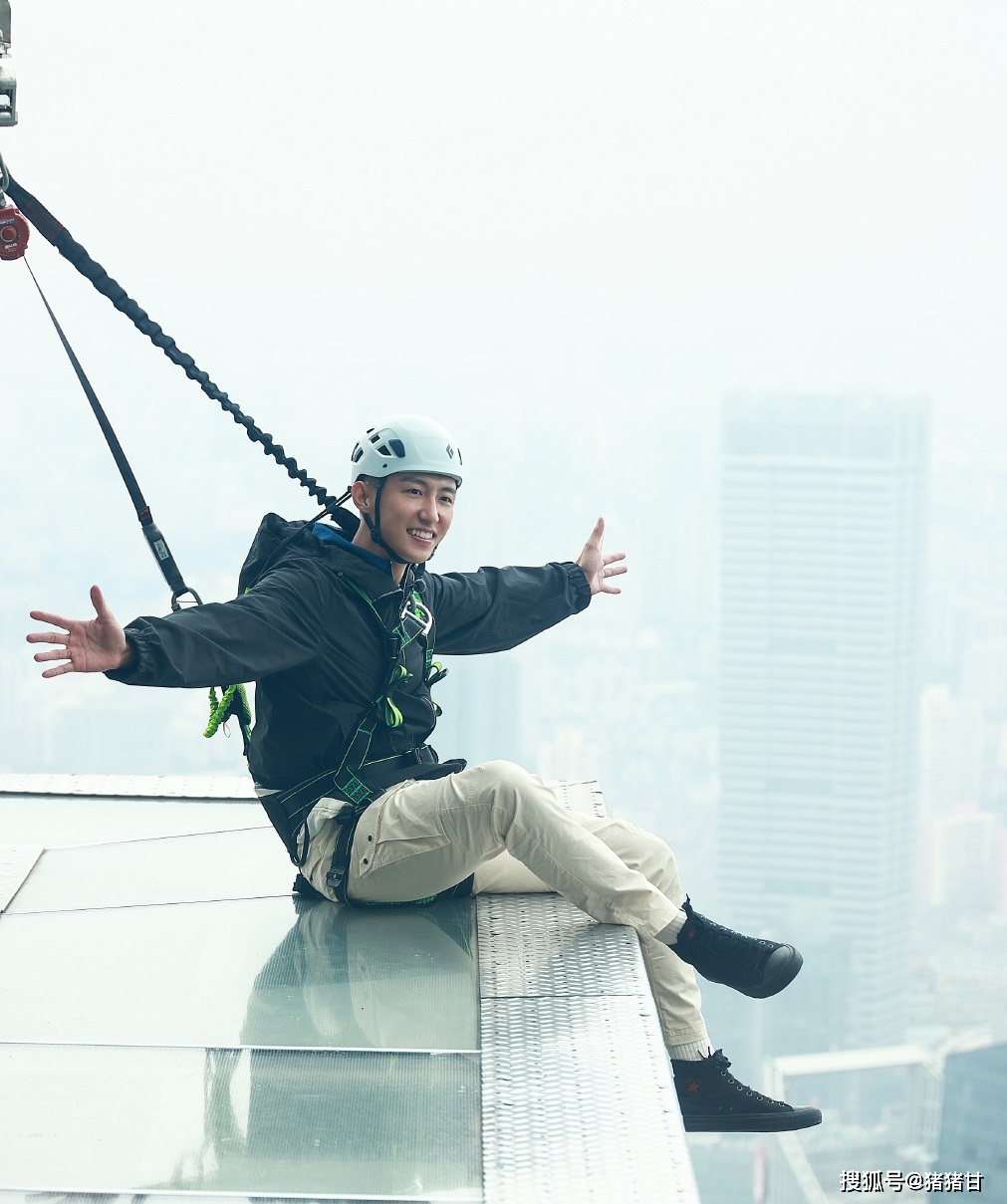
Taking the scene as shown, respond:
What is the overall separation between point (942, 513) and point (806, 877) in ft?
171

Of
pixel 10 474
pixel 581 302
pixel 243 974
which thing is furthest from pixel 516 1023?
pixel 581 302

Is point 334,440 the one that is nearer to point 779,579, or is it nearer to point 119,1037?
point 779,579

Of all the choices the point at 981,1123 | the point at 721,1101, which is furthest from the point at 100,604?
the point at 981,1123

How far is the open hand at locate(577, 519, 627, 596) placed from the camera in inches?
197

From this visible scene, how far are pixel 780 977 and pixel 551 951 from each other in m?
0.64

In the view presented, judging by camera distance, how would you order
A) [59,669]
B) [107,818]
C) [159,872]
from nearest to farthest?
[59,669], [159,872], [107,818]

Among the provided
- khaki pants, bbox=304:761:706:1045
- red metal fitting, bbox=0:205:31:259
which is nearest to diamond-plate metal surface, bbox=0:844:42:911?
khaki pants, bbox=304:761:706:1045

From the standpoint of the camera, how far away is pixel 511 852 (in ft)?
12.9

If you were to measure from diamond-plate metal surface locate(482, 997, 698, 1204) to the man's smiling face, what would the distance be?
140 cm

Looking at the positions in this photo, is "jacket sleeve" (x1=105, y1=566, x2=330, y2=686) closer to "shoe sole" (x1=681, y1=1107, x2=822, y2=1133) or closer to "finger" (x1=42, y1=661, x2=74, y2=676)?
"finger" (x1=42, y1=661, x2=74, y2=676)

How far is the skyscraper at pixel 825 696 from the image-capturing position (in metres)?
101

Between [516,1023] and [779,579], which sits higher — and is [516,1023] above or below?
above

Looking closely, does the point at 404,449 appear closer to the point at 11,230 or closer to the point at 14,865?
the point at 11,230

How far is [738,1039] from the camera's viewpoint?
90.7 m
